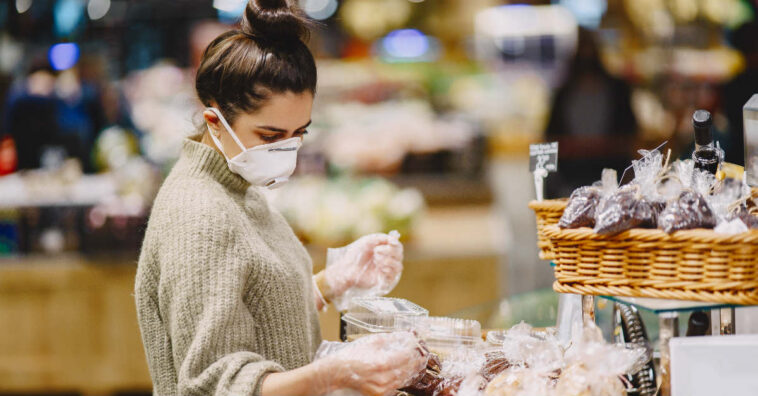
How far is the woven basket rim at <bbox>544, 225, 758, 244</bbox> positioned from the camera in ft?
4.34

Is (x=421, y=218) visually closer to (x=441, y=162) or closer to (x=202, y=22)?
(x=441, y=162)

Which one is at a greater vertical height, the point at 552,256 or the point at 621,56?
the point at 621,56

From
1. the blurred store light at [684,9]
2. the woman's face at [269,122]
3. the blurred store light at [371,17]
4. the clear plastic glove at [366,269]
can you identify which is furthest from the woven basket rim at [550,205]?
the blurred store light at [684,9]

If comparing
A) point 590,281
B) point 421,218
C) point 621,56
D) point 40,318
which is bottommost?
point 40,318

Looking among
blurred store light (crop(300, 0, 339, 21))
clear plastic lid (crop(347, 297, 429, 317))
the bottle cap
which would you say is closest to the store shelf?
the bottle cap

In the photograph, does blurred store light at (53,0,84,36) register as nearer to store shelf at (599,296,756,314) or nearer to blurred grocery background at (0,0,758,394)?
blurred grocery background at (0,0,758,394)

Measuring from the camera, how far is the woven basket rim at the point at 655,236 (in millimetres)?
1323

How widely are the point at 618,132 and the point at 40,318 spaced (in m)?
3.83

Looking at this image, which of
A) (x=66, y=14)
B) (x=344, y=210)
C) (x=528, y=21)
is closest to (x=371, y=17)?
(x=528, y=21)

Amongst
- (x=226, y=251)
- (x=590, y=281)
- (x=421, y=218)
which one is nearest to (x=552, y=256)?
(x=590, y=281)

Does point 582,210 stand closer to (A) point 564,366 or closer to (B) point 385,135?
(A) point 564,366

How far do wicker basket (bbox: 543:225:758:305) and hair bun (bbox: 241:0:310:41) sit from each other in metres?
0.69

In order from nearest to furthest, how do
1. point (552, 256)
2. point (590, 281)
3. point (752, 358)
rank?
1. point (752, 358)
2. point (590, 281)
3. point (552, 256)

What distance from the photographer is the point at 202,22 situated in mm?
6785
